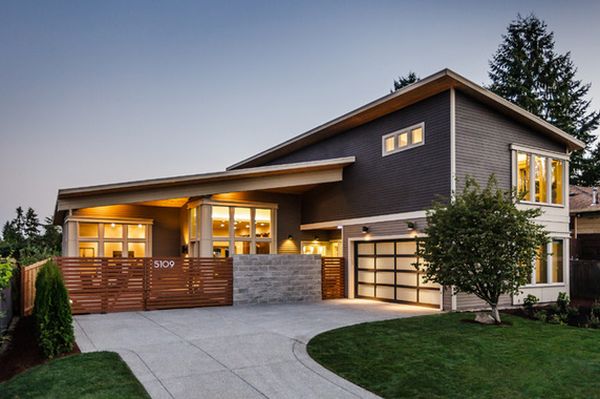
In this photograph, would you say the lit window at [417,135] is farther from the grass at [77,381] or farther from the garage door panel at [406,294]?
the grass at [77,381]

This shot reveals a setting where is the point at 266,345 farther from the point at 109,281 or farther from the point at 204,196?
the point at 204,196

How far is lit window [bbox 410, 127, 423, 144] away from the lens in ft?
42.1

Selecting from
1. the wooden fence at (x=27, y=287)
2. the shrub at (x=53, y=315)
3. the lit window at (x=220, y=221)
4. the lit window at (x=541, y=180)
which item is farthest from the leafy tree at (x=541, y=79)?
the shrub at (x=53, y=315)

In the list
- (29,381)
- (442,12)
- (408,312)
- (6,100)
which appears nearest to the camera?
(29,381)

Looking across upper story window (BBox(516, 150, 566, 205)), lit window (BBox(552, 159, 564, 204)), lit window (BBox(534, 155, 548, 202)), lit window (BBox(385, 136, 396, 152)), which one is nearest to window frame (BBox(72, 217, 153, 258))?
lit window (BBox(385, 136, 396, 152))

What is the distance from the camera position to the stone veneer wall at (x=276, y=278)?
1327cm

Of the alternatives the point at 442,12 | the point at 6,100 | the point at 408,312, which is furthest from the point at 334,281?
the point at 6,100

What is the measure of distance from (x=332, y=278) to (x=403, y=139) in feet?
17.4

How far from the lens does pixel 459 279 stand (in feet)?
32.1

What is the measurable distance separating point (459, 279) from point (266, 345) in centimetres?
474

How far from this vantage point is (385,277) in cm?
1435

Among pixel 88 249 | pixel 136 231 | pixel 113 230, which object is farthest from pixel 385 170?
pixel 88 249

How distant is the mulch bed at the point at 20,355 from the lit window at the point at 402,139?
10113mm

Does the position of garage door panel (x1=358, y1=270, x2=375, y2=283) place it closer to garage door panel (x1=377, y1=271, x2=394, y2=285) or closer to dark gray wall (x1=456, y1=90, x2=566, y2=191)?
garage door panel (x1=377, y1=271, x2=394, y2=285)
